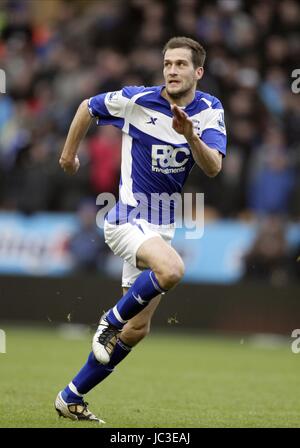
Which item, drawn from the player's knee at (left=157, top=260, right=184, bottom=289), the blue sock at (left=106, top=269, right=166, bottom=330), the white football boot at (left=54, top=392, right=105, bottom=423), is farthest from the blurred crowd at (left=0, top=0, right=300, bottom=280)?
the player's knee at (left=157, top=260, right=184, bottom=289)

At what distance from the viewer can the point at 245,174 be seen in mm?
14836

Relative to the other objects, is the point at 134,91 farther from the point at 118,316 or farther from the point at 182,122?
the point at 118,316

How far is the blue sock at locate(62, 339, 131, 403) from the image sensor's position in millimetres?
7641

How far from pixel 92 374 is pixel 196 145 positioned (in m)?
1.87

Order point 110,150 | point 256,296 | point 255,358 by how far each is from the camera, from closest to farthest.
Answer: point 255,358
point 256,296
point 110,150

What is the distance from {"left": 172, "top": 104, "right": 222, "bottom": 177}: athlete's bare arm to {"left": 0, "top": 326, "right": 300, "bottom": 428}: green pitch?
1774 mm

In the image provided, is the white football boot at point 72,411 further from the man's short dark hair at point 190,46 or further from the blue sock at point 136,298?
the man's short dark hair at point 190,46

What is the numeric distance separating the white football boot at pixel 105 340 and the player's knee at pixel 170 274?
0.53 metres

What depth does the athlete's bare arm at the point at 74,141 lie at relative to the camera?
7.73 meters

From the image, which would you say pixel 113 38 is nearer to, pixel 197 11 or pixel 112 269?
pixel 197 11

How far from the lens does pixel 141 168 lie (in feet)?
25.5

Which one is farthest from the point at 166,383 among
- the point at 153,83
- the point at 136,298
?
the point at 153,83
